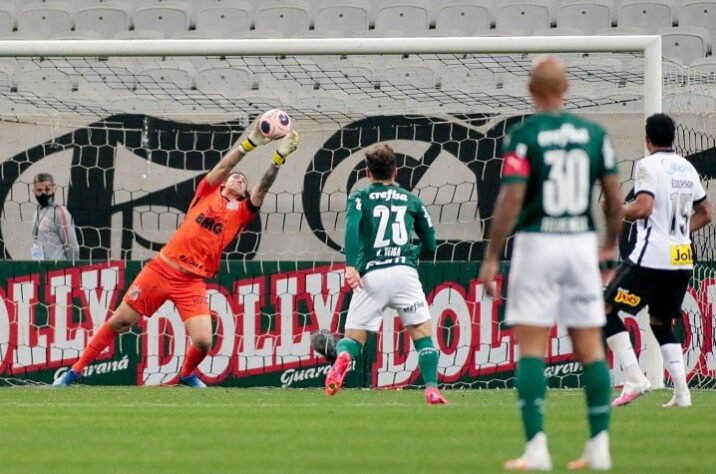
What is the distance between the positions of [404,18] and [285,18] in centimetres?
171

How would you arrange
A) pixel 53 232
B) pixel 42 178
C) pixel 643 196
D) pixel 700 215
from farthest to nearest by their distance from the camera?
1. pixel 53 232
2. pixel 42 178
3. pixel 700 215
4. pixel 643 196

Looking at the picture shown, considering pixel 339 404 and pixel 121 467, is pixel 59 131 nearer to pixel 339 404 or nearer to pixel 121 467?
pixel 339 404

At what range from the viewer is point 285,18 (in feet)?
65.8

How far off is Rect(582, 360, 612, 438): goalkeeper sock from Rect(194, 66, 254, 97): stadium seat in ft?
35.9

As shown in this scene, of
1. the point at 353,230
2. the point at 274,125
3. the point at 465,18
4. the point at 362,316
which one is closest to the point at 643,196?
the point at 353,230

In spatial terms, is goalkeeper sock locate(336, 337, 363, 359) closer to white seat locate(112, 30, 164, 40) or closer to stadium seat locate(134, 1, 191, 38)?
white seat locate(112, 30, 164, 40)

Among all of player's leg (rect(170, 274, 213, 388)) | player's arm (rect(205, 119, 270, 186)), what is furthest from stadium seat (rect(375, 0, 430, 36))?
player's leg (rect(170, 274, 213, 388))

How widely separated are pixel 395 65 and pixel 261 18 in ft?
13.7

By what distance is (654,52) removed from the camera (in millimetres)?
12812

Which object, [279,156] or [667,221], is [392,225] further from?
[667,221]

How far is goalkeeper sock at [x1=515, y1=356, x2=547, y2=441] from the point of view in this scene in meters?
6.02

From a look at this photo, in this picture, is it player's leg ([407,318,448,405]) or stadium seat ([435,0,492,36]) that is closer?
player's leg ([407,318,448,405])

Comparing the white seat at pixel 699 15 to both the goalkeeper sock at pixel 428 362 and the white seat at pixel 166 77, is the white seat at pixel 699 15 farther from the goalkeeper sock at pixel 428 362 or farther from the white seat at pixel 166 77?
the goalkeeper sock at pixel 428 362

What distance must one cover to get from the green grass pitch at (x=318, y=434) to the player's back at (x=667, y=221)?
1.06 meters
